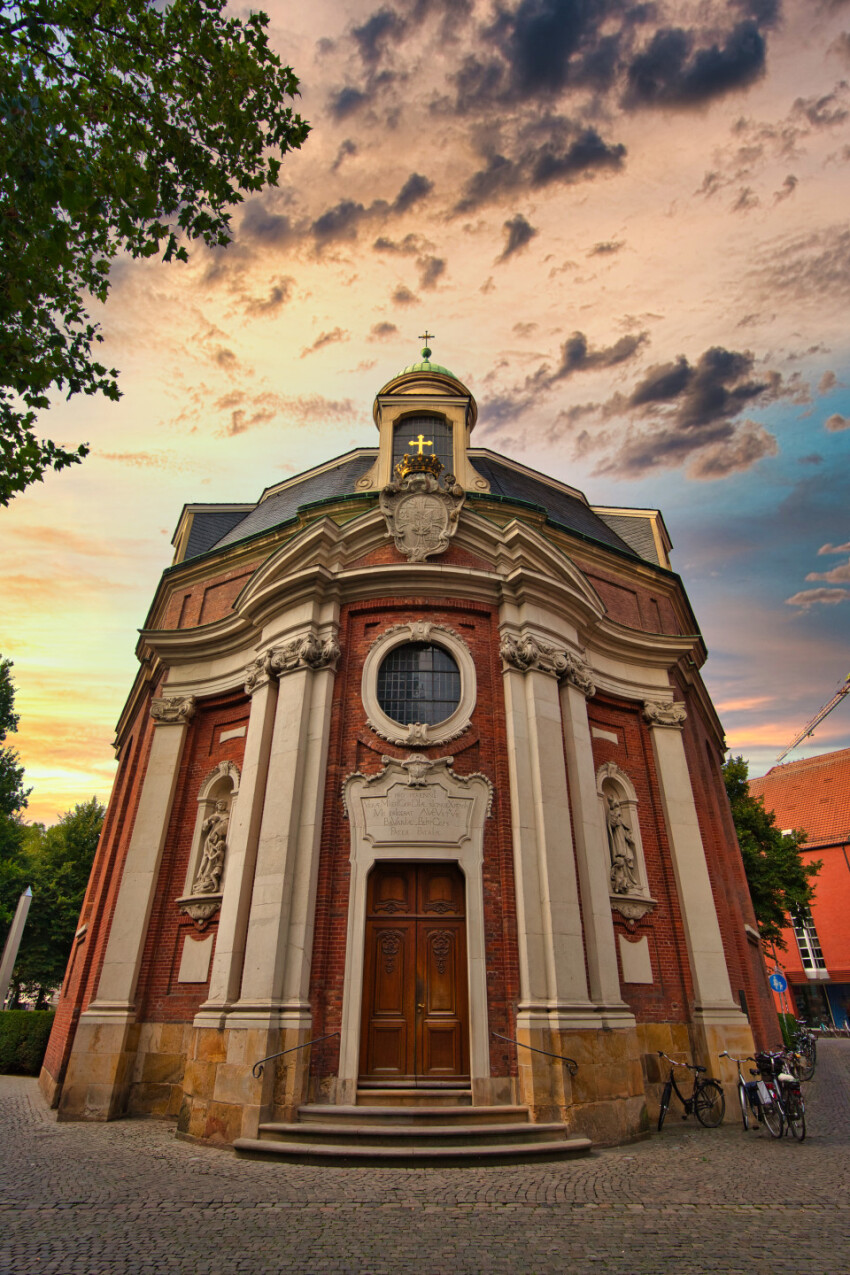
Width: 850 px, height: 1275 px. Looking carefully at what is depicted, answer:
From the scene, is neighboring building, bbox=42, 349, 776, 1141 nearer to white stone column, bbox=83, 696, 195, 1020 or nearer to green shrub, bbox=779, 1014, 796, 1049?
white stone column, bbox=83, 696, 195, 1020

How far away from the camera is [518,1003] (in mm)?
10219

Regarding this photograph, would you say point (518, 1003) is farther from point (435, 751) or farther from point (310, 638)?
point (310, 638)

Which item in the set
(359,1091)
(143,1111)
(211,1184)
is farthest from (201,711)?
(211,1184)

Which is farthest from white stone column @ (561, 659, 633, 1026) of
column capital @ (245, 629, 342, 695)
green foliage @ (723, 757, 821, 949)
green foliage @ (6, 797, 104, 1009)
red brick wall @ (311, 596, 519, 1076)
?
green foliage @ (6, 797, 104, 1009)

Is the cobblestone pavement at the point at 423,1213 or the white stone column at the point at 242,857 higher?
the white stone column at the point at 242,857

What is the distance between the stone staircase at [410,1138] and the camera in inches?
322

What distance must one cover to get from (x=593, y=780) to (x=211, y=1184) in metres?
7.97

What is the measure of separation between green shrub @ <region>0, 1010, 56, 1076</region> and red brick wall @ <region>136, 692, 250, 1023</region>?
30.7 ft

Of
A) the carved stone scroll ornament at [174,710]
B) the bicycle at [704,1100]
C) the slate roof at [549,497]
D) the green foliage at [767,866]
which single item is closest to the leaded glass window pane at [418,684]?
the slate roof at [549,497]

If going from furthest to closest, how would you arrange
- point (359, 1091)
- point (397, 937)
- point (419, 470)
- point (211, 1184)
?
1. point (419, 470)
2. point (397, 937)
3. point (359, 1091)
4. point (211, 1184)

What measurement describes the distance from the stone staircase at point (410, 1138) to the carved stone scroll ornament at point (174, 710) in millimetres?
7965

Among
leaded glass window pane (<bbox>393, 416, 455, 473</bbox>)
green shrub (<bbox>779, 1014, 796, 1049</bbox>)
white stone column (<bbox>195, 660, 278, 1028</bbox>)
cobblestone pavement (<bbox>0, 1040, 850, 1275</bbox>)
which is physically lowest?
cobblestone pavement (<bbox>0, 1040, 850, 1275</bbox>)

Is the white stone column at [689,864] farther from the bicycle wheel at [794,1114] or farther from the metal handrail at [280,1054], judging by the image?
the metal handrail at [280,1054]

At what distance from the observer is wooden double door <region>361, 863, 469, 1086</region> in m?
10.2
